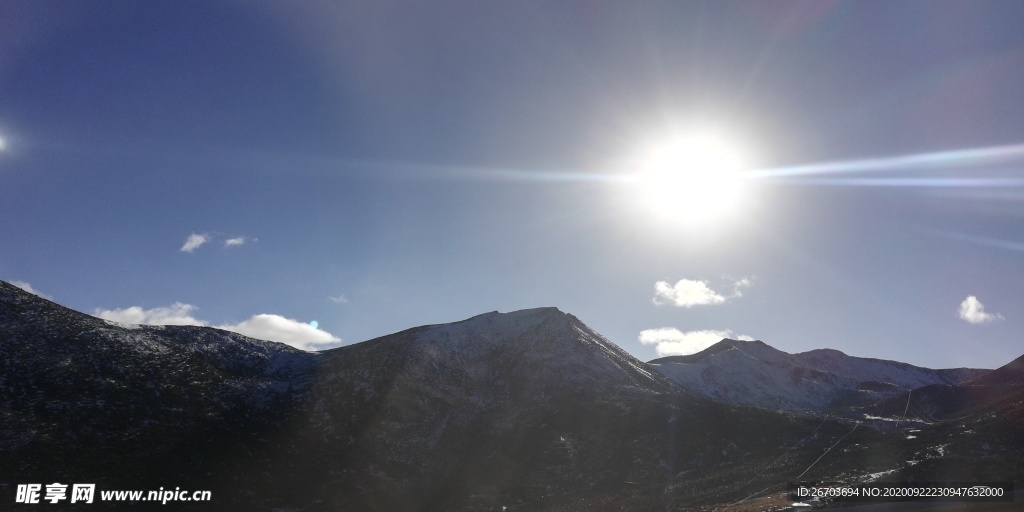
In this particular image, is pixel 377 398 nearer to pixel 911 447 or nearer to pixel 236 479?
pixel 236 479

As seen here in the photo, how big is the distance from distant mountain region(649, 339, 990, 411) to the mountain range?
3996 cm

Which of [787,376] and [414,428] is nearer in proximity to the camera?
[414,428]

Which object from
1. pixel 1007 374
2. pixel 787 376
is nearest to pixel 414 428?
pixel 787 376

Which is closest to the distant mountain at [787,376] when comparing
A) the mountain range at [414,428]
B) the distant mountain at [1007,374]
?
the distant mountain at [1007,374]

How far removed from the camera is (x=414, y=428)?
233 ft

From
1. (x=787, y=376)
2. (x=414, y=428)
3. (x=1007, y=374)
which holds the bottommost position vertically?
(x=414, y=428)

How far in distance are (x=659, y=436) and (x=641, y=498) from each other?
1759cm

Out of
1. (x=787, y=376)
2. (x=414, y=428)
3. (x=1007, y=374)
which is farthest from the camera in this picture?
(x=787, y=376)

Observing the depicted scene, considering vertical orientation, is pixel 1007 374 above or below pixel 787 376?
below

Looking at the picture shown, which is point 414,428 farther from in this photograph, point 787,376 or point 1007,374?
point 1007,374

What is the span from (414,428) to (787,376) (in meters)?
120

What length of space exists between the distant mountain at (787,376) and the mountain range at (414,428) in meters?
40.0

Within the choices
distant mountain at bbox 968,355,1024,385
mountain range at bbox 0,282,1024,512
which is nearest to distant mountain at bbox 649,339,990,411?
distant mountain at bbox 968,355,1024,385

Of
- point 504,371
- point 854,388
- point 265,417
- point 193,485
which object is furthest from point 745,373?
point 193,485
